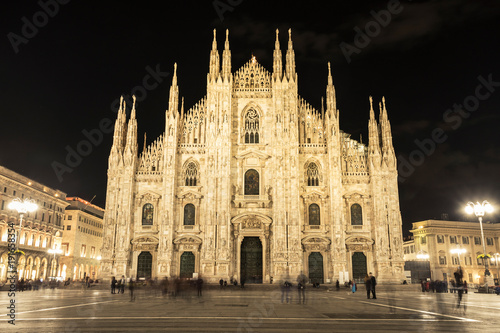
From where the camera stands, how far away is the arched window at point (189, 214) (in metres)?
47.0

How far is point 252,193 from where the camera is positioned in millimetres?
47781

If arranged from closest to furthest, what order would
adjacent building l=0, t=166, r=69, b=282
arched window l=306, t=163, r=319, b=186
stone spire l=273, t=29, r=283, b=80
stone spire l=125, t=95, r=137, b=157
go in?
stone spire l=125, t=95, r=137, b=157 < arched window l=306, t=163, r=319, b=186 < stone spire l=273, t=29, r=283, b=80 < adjacent building l=0, t=166, r=69, b=282

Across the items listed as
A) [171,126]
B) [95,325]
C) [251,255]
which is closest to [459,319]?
[95,325]

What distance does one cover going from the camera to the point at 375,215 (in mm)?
46250

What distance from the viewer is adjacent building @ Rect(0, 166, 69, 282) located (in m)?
55.3

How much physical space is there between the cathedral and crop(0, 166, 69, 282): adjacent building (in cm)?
1799

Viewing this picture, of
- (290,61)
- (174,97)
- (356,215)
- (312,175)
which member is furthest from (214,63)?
(356,215)

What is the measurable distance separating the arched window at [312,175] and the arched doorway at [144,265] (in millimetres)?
19849

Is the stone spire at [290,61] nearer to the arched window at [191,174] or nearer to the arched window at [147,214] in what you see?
the arched window at [191,174]

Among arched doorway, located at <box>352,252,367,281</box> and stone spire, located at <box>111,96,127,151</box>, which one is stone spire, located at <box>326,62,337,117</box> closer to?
arched doorway, located at <box>352,252,367,281</box>

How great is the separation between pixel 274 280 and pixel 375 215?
13346mm

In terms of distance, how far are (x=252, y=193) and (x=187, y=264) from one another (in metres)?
10.7

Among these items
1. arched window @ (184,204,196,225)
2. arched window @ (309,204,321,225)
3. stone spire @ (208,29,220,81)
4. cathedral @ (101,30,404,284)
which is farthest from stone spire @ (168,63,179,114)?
arched window @ (309,204,321,225)

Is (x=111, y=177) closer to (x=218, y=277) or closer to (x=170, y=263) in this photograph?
(x=170, y=263)
